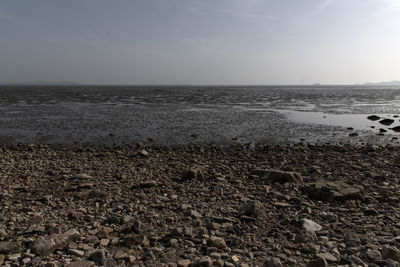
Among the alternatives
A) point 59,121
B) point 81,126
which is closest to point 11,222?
point 81,126

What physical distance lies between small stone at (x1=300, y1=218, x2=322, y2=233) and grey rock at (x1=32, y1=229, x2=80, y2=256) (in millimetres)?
4854

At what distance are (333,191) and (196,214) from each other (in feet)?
13.6

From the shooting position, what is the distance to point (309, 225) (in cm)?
608

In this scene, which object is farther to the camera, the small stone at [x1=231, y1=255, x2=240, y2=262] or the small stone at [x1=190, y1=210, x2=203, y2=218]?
the small stone at [x1=190, y1=210, x2=203, y2=218]

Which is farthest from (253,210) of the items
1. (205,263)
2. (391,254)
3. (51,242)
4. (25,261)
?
(25,261)

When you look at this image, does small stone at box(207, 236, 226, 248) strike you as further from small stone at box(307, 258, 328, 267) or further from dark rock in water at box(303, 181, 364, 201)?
dark rock in water at box(303, 181, 364, 201)

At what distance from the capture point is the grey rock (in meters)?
4.86

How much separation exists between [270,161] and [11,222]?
10.5 meters

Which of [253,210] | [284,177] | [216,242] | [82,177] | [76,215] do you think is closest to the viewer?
[216,242]

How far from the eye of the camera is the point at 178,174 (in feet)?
34.5

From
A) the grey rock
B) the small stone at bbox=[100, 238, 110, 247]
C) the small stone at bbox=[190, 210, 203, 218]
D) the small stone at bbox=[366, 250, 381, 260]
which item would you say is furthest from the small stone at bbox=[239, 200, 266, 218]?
the grey rock

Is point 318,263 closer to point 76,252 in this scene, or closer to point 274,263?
point 274,263

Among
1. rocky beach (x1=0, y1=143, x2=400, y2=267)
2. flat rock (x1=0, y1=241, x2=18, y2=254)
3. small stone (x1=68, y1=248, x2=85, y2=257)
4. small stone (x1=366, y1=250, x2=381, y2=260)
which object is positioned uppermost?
flat rock (x1=0, y1=241, x2=18, y2=254)

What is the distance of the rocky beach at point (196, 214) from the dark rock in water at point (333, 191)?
0.03m
